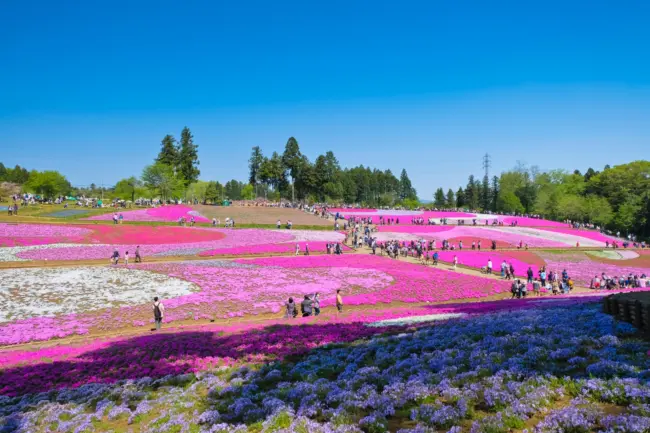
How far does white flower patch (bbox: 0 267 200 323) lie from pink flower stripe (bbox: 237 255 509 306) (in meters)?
11.3

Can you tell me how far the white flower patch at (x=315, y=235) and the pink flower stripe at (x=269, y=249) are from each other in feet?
15.1

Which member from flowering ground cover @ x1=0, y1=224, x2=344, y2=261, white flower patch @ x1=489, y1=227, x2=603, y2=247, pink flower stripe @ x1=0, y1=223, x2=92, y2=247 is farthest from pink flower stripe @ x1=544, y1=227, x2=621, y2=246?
pink flower stripe @ x1=0, y1=223, x2=92, y2=247

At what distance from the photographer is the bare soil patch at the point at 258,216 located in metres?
76.1

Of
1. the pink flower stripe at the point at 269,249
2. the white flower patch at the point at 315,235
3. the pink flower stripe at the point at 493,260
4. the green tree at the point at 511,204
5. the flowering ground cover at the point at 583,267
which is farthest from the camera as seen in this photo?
the green tree at the point at 511,204

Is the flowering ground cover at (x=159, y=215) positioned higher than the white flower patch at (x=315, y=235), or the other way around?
the flowering ground cover at (x=159, y=215)

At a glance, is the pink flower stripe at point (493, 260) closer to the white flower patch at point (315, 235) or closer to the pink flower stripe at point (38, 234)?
the white flower patch at point (315, 235)

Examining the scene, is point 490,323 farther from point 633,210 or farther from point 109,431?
point 633,210

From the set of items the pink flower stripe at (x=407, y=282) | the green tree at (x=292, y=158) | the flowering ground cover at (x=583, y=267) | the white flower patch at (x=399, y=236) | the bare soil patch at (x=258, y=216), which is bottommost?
the flowering ground cover at (x=583, y=267)

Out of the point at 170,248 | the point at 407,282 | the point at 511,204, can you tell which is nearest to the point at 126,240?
the point at 170,248

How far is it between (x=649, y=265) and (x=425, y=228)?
108 feet

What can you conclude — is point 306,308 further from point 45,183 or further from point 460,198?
point 460,198

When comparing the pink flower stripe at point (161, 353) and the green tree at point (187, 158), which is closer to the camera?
the pink flower stripe at point (161, 353)

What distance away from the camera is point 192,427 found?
869 centimetres

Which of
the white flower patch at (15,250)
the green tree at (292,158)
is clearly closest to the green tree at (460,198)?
the green tree at (292,158)
